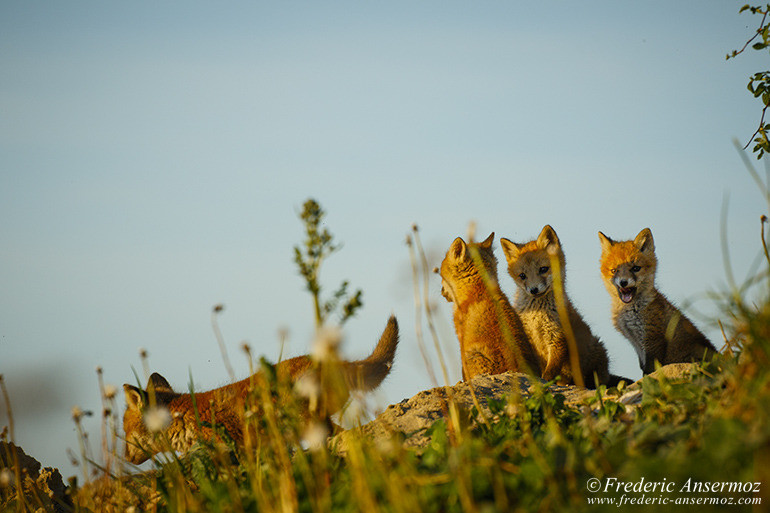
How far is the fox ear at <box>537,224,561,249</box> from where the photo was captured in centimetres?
859

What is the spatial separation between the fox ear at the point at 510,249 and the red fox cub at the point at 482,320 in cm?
24

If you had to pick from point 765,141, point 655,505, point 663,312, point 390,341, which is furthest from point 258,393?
point 663,312

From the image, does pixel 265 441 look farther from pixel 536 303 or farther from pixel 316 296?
pixel 536 303

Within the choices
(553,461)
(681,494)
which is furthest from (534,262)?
(681,494)

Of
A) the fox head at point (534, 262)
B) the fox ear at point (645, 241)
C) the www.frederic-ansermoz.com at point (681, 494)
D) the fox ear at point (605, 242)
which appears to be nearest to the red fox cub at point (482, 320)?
the fox head at point (534, 262)

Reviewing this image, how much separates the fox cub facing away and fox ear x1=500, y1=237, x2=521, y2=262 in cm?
123

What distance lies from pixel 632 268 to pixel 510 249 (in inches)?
61.9

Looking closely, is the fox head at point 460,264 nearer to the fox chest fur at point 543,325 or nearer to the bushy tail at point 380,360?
the fox chest fur at point 543,325

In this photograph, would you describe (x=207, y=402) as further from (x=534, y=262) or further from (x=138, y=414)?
(x=534, y=262)

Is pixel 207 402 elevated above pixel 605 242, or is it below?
below

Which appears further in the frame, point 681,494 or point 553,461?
point 553,461

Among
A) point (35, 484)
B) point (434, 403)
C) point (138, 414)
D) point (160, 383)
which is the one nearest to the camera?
point (434, 403)

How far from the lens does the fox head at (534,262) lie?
8.20 meters

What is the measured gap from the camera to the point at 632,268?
845 centimetres
